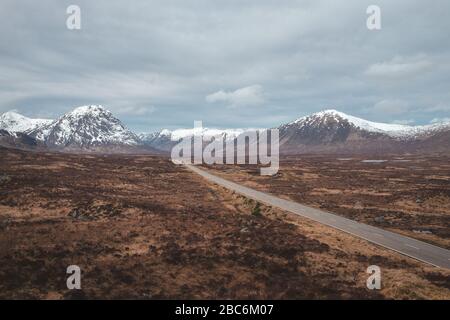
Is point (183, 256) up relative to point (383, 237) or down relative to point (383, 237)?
up

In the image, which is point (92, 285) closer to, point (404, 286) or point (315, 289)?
point (315, 289)

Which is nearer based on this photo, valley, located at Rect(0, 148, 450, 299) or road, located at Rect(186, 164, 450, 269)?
valley, located at Rect(0, 148, 450, 299)

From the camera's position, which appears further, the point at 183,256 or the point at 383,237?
the point at 383,237

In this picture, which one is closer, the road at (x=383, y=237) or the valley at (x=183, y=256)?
the valley at (x=183, y=256)
